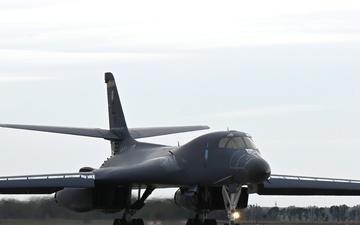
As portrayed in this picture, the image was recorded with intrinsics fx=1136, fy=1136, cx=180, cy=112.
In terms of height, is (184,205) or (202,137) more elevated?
(202,137)

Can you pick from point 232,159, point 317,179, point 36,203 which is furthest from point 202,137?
point 36,203

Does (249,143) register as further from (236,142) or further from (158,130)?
(158,130)

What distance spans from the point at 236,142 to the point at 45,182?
632cm

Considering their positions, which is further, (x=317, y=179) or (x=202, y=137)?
(x=317, y=179)

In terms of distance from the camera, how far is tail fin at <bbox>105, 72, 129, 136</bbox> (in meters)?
41.3

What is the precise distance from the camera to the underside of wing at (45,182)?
114 feet

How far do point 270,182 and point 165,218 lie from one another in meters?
4.77

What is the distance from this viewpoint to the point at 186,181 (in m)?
33.4

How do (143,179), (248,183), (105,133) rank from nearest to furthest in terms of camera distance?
1. (248,183)
2. (143,179)
3. (105,133)

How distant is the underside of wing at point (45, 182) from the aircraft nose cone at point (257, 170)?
235 inches

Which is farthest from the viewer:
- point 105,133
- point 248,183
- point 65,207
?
point 105,133

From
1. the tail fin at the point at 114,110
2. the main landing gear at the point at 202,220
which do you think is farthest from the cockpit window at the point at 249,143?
the tail fin at the point at 114,110

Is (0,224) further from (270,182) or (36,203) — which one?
(270,182)

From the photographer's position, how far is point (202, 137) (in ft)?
109
